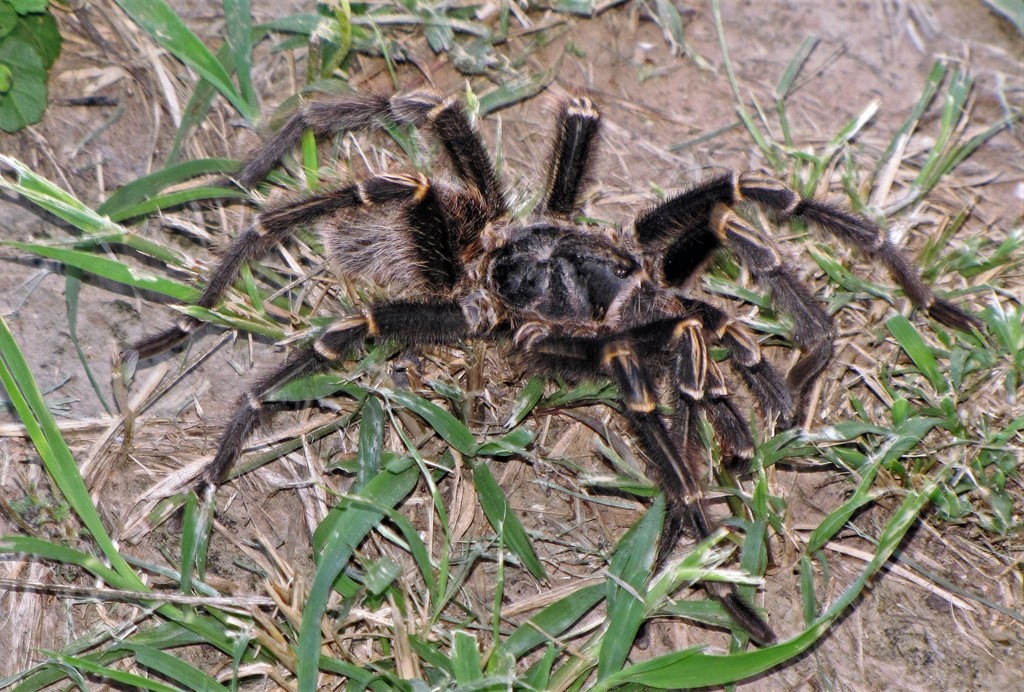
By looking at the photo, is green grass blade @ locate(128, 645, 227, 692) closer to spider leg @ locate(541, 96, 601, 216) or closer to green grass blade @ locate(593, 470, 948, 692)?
green grass blade @ locate(593, 470, 948, 692)

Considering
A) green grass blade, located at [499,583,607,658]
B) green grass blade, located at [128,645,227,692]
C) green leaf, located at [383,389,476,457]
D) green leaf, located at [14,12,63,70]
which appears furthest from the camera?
green leaf, located at [14,12,63,70]

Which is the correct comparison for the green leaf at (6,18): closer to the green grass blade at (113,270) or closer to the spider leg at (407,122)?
the green grass blade at (113,270)

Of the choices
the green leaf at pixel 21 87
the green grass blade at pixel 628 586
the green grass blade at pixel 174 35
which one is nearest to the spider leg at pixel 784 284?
the green grass blade at pixel 628 586

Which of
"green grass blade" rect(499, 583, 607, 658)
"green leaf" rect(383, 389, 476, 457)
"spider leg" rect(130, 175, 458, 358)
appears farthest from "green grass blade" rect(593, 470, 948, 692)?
"spider leg" rect(130, 175, 458, 358)

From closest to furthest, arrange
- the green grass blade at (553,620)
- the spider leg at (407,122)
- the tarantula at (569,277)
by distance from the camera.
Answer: the green grass blade at (553,620) → the tarantula at (569,277) → the spider leg at (407,122)

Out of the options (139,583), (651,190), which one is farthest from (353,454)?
(651,190)

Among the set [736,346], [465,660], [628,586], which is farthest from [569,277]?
[465,660]

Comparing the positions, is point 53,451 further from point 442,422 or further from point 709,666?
point 709,666
